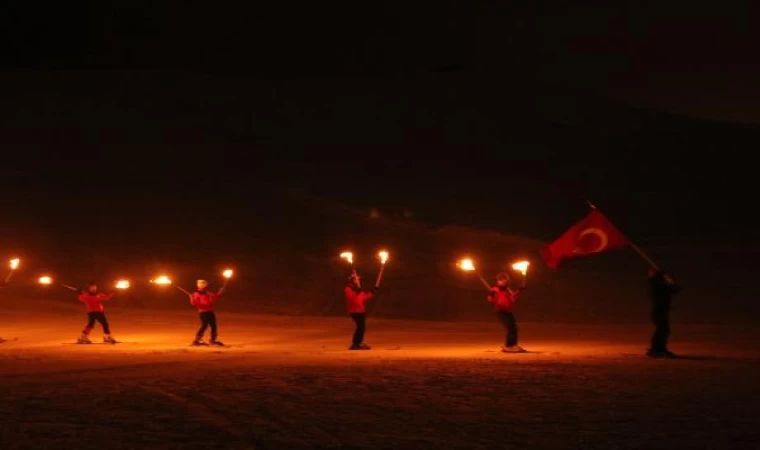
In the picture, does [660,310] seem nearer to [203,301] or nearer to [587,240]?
[587,240]

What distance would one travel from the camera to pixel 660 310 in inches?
646

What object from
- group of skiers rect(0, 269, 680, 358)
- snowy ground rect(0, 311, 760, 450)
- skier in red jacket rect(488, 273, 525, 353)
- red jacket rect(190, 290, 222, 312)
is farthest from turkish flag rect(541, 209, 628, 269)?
red jacket rect(190, 290, 222, 312)

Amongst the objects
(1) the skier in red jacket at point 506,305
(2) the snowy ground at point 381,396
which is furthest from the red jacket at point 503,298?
(2) the snowy ground at point 381,396

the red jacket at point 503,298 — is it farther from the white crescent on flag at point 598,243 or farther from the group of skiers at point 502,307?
the white crescent on flag at point 598,243

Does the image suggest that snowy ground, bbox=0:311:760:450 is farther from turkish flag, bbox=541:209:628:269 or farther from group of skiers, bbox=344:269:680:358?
turkish flag, bbox=541:209:628:269

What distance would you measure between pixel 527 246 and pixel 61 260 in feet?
51.1

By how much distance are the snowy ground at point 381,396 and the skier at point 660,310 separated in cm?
40

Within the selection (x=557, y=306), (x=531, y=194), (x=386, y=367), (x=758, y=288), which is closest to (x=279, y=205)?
(x=531, y=194)

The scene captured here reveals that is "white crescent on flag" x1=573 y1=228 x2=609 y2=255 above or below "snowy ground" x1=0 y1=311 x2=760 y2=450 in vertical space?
above

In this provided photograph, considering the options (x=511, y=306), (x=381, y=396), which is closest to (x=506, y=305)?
(x=511, y=306)

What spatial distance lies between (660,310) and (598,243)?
156cm

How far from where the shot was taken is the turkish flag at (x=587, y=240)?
16812mm

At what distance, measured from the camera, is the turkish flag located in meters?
16.8

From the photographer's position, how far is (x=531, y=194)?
40688mm
